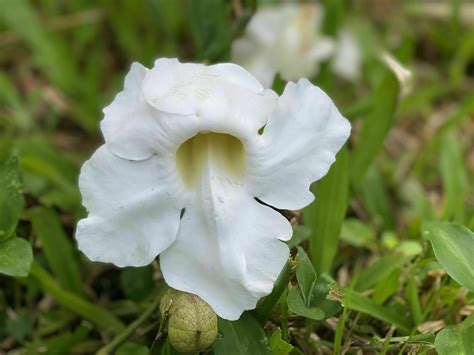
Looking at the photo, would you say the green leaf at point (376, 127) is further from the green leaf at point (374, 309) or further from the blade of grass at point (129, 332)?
the blade of grass at point (129, 332)

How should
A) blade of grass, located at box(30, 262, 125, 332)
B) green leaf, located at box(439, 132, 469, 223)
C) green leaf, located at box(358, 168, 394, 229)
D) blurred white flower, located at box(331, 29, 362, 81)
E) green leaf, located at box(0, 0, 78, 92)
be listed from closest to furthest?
blade of grass, located at box(30, 262, 125, 332) → green leaf, located at box(439, 132, 469, 223) → green leaf, located at box(358, 168, 394, 229) → green leaf, located at box(0, 0, 78, 92) → blurred white flower, located at box(331, 29, 362, 81)

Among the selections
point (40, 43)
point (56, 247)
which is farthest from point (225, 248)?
point (40, 43)

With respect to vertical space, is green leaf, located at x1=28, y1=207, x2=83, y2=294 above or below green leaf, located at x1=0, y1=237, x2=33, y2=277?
below

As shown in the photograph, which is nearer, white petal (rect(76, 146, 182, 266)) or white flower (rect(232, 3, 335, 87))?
white petal (rect(76, 146, 182, 266))

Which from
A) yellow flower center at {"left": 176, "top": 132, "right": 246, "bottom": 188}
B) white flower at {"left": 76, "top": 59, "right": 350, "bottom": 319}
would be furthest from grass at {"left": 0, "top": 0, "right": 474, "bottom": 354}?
yellow flower center at {"left": 176, "top": 132, "right": 246, "bottom": 188}

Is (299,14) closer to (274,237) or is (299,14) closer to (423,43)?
(423,43)

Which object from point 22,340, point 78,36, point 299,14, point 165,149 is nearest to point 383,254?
point 165,149

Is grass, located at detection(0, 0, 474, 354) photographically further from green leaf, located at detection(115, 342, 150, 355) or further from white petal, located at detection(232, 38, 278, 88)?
white petal, located at detection(232, 38, 278, 88)

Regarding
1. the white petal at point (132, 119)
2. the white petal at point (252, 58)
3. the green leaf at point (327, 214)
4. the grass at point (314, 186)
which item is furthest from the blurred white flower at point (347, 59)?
the white petal at point (132, 119)
